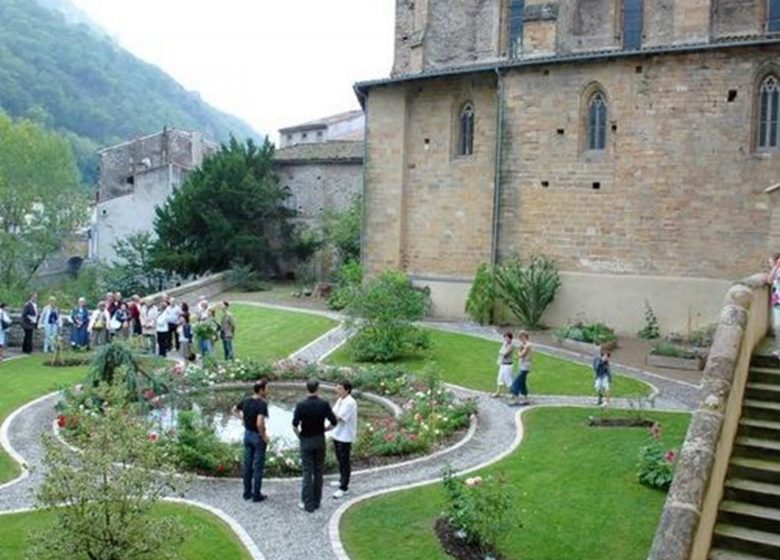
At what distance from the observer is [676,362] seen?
21062 millimetres

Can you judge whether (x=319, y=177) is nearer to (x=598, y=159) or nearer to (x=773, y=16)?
(x=598, y=159)

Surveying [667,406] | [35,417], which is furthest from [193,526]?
[667,406]

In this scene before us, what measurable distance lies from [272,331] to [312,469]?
15.0 metres

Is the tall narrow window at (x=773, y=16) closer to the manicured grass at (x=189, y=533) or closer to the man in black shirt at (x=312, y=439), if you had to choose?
the man in black shirt at (x=312, y=439)

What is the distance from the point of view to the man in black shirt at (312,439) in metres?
11.1

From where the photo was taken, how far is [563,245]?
2681cm

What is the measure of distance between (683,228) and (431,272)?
8.69 m

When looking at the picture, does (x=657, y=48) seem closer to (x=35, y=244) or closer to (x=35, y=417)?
(x=35, y=417)

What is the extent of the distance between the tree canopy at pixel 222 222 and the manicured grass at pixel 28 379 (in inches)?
661

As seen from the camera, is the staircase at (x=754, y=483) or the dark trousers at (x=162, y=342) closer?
the staircase at (x=754, y=483)

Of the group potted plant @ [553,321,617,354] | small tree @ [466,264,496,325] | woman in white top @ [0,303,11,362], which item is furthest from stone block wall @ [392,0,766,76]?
woman in white top @ [0,303,11,362]

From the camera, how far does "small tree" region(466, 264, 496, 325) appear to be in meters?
27.0

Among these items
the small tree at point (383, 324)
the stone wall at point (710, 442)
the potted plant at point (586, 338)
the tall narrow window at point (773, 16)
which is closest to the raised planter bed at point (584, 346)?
the potted plant at point (586, 338)

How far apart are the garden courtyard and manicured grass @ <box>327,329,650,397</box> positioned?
79 millimetres
